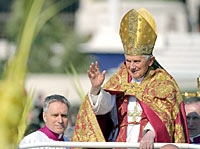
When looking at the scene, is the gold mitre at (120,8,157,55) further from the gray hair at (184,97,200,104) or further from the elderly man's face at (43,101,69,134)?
the gray hair at (184,97,200,104)

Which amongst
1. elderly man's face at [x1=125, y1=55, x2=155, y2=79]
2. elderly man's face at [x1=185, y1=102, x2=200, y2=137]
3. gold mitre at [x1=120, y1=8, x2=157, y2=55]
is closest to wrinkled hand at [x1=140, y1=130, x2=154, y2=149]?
elderly man's face at [x1=125, y1=55, x2=155, y2=79]

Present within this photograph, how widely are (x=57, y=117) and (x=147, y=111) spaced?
2.46ft

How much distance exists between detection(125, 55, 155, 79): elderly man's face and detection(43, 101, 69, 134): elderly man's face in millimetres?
654

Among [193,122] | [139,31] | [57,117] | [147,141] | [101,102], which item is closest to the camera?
[147,141]

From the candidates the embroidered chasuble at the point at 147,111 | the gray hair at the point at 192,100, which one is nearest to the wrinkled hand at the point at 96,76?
the embroidered chasuble at the point at 147,111

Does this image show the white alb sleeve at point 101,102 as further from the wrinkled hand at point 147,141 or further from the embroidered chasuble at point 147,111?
the wrinkled hand at point 147,141

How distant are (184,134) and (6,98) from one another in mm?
2404

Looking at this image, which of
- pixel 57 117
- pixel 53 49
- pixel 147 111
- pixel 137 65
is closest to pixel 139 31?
pixel 137 65

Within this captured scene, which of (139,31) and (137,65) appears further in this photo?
(139,31)

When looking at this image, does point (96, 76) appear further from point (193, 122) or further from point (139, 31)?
point (193, 122)

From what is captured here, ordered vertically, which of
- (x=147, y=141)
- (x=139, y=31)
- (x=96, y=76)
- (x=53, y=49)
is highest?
(x=53, y=49)

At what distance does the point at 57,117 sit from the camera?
147 inches

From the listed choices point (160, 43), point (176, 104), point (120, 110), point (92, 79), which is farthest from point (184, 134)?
point (160, 43)

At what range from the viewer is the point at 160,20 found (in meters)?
26.4
